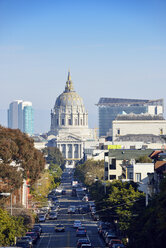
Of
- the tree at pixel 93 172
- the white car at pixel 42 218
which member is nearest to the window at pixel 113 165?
→ the white car at pixel 42 218

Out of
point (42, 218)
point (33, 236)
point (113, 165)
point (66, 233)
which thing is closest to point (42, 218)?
point (42, 218)

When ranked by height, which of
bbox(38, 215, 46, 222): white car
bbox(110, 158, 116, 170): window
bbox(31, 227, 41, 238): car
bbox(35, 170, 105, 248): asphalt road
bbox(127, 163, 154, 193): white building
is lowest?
bbox(35, 170, 105, 248): asphalt road

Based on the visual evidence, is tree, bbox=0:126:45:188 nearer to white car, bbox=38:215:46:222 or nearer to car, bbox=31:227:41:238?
car, bbox=31:227:41:238

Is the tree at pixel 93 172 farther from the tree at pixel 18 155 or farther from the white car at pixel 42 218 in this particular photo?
the tree at pixel 18 155

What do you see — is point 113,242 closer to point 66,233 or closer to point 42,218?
point 66,233

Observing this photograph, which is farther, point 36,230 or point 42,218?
point 42,218

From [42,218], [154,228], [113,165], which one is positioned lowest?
[42,218]

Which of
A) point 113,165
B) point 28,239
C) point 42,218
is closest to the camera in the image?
point 28,239

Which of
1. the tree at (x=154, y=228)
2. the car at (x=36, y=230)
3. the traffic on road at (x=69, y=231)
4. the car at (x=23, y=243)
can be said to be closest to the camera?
the tree at (x=154, y=228)

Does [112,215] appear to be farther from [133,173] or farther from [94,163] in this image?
[94,163]

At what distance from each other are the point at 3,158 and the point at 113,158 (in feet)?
116

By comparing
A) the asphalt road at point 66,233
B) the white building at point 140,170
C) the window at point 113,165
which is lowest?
the asphalt road at point 66,233

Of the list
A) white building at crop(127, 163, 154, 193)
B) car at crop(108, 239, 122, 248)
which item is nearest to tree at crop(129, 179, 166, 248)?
car at crop(108, 239, 122, 248)

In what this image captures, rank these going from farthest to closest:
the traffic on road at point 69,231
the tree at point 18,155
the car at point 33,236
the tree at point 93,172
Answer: the tree at point 93,172, the tree at point 18,155, the car at point 33,236, the traffic on road at point 69,231
